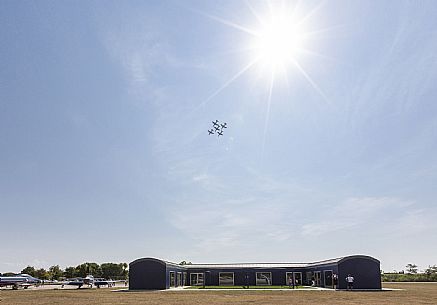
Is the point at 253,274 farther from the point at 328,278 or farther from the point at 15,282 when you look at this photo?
the point at 15,282

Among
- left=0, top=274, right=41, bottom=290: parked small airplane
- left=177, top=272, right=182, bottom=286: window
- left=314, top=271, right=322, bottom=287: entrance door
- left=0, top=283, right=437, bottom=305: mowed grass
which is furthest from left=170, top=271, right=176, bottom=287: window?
left=0, top=274, right=41, bottom=290: parked small airplane

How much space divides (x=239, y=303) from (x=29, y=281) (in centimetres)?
4039

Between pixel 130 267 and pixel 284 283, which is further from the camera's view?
pixel 284 283

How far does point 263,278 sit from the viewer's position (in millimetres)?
59500

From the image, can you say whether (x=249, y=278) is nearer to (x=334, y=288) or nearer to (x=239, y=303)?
(x=334, y=288)

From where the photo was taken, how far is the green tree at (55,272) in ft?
307

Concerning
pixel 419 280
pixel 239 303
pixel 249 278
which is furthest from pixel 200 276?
pixel 419 280

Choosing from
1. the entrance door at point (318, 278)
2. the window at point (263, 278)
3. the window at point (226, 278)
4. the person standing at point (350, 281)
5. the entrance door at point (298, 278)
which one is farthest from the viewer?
the entrance door at point (298, 278)

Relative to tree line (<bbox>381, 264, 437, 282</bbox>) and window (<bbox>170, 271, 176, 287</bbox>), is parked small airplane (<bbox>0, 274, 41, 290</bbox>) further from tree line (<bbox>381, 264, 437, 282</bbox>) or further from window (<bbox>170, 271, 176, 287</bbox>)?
tree line (<bbox>381, 264, 437, 282</bbox>)

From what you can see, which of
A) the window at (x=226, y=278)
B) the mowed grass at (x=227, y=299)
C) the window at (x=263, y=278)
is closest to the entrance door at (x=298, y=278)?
the window at (x=263, y=278)

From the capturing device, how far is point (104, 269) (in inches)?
3708

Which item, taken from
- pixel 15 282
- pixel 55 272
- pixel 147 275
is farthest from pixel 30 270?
pixel 147 275

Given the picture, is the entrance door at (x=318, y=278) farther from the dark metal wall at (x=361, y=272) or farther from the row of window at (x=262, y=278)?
the dark metal wall at (x=361, y=272)

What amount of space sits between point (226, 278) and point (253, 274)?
→ 12.2 ft
